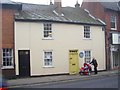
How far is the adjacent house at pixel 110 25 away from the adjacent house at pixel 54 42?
1.34 meters

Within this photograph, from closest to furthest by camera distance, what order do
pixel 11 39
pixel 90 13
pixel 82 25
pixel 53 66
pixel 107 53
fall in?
pixel 11 39 → pixel 53 66 → pixel 82 25 → pixel 107 53 → pixel 90 13

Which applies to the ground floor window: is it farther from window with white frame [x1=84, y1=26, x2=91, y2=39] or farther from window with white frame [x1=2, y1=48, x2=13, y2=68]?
window with white frame [x1=84, y1=26, x2=91, y2=39]

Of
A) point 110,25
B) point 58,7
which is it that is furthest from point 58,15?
point 110,25

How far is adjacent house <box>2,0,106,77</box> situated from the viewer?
3256cm

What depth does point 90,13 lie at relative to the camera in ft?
143

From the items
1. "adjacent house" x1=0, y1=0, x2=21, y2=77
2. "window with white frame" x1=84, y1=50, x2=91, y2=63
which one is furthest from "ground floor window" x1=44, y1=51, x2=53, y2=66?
"window with white frame" x1=84, y1=50, x2=91, y2=63

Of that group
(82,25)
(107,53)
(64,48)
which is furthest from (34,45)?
(107,53)

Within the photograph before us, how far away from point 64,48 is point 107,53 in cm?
749

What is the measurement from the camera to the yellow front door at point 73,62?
3616 cm

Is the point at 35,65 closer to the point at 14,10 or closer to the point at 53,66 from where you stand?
the point at 53,66

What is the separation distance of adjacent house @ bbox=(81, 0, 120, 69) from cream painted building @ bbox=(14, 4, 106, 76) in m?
Answer: 1.62

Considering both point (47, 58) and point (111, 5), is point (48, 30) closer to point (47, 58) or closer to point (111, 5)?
point (47, 58)

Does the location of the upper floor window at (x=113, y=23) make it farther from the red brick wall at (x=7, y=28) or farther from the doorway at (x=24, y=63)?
the red brick wall at (x=7, y=28)

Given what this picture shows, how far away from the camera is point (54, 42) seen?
34719 millimetres
